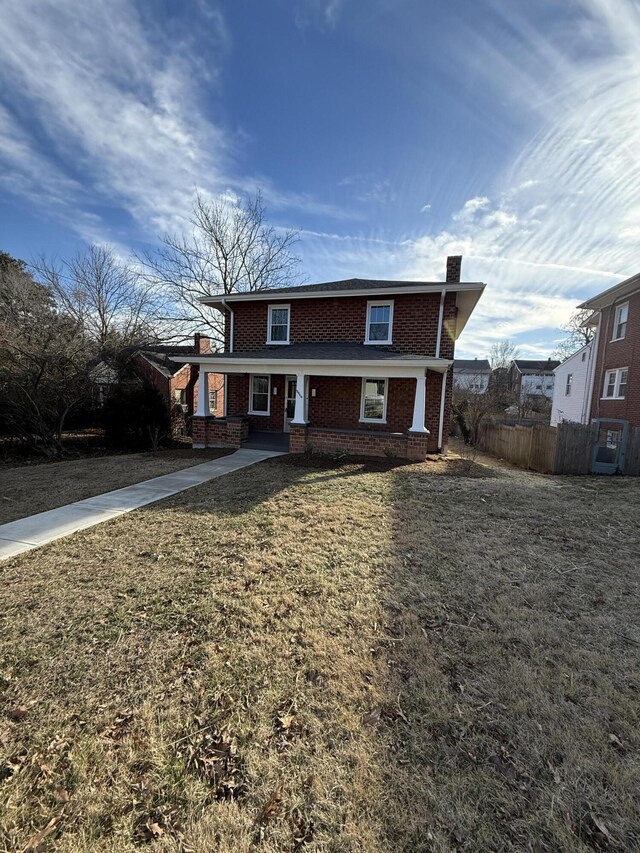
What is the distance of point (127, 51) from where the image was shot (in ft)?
25.3

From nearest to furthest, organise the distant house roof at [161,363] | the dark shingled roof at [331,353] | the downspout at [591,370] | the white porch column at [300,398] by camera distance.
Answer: the dark shingled roof at [331,353]
the white porch column at [300,398]
the downspout at [591,370]
the distant house roof at [161,363]

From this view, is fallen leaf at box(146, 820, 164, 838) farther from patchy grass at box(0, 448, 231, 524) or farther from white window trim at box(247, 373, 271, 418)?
white window trim at box(247, 373, 271, 418)

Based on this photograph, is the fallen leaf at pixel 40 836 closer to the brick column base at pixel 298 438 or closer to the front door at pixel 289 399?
the brick column base at pixel 298 438

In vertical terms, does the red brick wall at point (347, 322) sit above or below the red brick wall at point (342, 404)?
above

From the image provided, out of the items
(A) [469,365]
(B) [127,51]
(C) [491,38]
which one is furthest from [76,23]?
(A) [469,365]

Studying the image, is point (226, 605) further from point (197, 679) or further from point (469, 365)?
point (469, 365)

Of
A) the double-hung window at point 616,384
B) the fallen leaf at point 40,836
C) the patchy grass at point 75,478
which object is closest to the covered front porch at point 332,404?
the patchy grass at point 75,478

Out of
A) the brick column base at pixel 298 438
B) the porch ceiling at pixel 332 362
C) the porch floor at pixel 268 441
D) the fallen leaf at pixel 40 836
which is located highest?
the porch ceiling at pixel 332 362

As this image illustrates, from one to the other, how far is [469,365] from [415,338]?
60450 mm

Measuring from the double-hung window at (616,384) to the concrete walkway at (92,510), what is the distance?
17.7 meters

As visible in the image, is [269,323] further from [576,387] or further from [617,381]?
[576,387]

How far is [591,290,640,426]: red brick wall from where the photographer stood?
15398 mm

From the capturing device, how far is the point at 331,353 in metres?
11.2

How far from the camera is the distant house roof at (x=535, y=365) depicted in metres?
49.9
